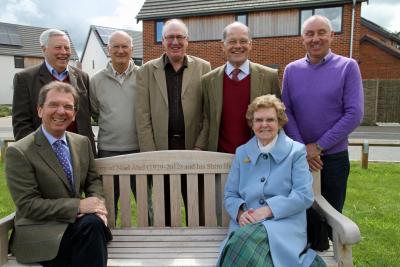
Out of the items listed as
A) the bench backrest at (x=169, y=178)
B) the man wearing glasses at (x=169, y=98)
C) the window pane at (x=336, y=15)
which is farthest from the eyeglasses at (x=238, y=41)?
the window pane at (x=336, y=15)

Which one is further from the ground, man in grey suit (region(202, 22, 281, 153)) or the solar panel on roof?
the solar panel on roof

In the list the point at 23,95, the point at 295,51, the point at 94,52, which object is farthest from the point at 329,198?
the point at 94,52

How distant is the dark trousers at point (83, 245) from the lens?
273 cm

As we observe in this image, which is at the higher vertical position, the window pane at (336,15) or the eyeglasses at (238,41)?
the window pane at (336,15)

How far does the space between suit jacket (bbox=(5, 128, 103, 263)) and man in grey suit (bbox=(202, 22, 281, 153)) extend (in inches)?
58.0

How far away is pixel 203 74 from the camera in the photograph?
388cm

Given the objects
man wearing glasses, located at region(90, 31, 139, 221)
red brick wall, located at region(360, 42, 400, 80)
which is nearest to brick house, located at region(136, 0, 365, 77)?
red brick wall, located at region(360, 42, 400, 80)

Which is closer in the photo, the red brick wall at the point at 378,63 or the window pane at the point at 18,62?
the red brick wall at the point at 378,63

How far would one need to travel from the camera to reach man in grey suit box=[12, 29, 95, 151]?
370 centimetres

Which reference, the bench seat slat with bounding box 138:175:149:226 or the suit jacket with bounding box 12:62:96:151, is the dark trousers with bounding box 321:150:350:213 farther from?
the suit jacket with bounding box 12:62:96:151

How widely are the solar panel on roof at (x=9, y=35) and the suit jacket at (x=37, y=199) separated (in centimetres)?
4576

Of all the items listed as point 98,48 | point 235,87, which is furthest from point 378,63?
point 98,48

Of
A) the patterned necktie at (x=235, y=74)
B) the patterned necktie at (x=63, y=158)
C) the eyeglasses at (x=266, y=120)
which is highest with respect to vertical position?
the patterned necktie at (x=235, y=74)

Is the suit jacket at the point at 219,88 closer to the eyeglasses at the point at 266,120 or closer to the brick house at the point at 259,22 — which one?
the eyeglasses at the point at 266,120
